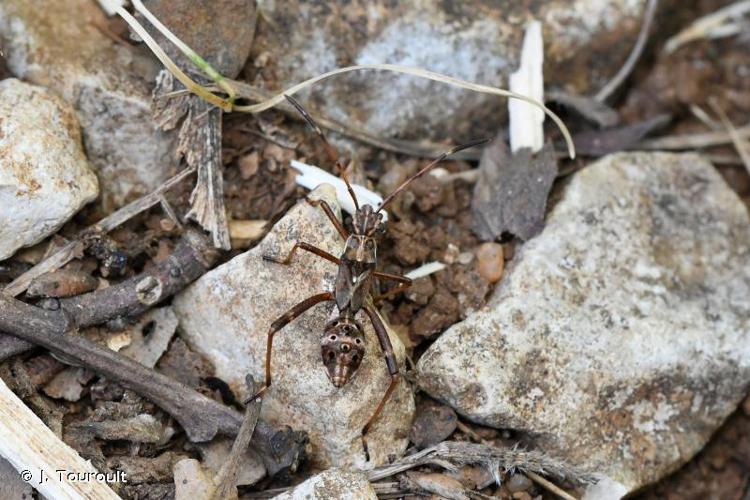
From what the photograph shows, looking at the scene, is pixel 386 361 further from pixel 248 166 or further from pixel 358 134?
pixel 358 134

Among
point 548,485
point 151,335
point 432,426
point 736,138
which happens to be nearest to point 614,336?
point 548,485

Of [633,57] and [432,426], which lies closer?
[432,426]

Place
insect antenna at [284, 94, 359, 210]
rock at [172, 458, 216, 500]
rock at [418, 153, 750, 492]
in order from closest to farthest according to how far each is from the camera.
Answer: rock at [172, 458, 216, 500], rock at [418, 153, 750, 492], insect antenna at [284, 94, 359, 210]

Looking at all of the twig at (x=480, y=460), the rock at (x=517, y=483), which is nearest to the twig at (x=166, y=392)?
the twig at (x=480, y=460)

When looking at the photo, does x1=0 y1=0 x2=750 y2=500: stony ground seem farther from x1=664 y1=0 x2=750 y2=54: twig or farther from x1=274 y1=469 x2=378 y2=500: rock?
x1=664 y1=0 x2=750 y2=54: twig

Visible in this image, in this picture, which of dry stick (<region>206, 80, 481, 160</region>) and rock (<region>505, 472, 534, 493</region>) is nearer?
rock (<region>505, 472, 534, 493</region>)

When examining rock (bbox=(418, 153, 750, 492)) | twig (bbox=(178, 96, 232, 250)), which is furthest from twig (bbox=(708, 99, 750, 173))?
twig (bbox=(178, 96, 232, 250))
